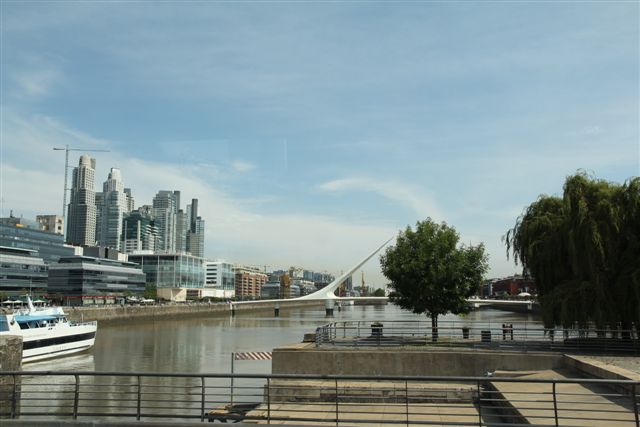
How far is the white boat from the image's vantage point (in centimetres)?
4134

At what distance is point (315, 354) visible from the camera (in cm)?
2103

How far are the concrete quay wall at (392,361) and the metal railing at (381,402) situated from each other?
4.03ft

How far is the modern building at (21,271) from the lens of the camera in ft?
396

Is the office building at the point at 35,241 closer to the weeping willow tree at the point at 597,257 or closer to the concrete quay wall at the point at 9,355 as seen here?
the weeping willow tree at the point at 597,257

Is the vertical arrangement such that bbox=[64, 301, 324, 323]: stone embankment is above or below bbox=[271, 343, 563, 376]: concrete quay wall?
above

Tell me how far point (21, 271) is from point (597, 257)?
128 meters

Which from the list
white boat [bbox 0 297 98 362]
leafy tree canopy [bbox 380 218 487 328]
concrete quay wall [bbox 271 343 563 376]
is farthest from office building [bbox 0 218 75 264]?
concrete quay wall [bbox 271 343 563 376]

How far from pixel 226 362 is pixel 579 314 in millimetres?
22214

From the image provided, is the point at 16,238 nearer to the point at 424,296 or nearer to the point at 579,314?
the point at 424,296

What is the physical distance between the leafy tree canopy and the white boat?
26.1m

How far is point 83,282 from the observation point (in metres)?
130

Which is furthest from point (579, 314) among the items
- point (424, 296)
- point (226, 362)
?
point (226, 362)

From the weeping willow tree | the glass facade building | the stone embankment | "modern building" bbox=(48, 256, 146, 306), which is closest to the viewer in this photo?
the weeping willow tree

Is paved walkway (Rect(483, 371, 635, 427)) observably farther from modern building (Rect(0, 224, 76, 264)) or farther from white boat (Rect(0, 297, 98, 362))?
modern building (Rect(0, 224, 76, 264))
